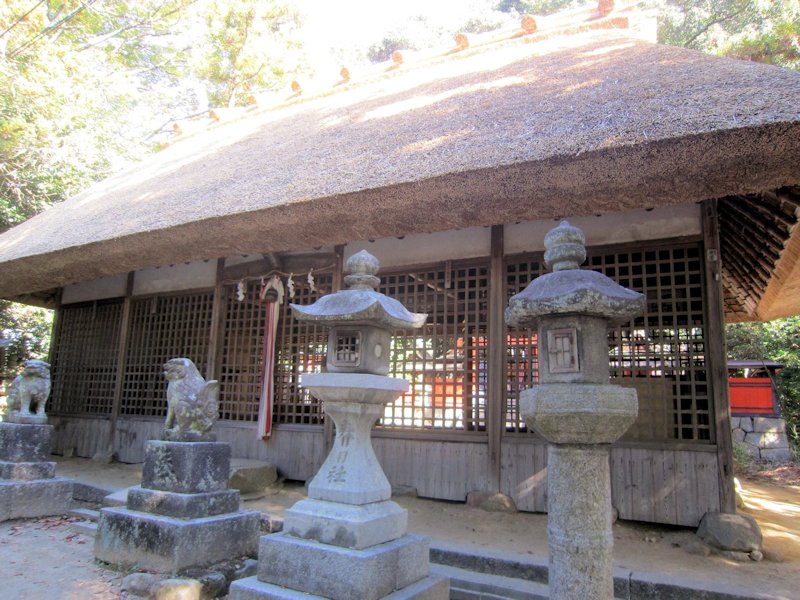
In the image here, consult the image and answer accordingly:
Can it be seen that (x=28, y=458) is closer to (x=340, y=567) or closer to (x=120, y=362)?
(x=120, y=362)

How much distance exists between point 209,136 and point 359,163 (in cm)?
721

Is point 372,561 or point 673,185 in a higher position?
point 673,185

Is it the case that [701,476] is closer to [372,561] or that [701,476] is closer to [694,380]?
[694,380]

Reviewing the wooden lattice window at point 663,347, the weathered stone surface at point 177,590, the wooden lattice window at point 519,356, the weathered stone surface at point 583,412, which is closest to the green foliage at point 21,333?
the weathered stone surface at point 177,590

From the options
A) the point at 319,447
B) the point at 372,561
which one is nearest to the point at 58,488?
the point at 319,447

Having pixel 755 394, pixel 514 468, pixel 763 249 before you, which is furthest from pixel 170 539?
pixel 755 394

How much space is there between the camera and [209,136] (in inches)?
429

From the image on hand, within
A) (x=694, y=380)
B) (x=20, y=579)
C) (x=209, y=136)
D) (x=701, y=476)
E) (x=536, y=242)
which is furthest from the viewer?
(x=209, y=136)

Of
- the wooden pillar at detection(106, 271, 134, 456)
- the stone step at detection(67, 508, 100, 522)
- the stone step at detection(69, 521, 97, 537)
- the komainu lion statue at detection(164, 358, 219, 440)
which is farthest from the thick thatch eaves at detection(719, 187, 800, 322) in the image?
the wooden pillar at detection(106, 271, 134, 456)

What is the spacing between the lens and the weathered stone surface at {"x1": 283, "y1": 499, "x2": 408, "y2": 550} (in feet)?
9.89

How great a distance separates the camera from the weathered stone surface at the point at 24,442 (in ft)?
19.4

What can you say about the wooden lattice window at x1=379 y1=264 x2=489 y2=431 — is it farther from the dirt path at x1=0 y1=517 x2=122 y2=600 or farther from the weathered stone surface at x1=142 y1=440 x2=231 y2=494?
the dirt path at x1=0 y1=517 x2=122 y2=600

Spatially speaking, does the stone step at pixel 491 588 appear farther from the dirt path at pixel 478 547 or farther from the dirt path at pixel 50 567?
the dirt path at pixel 50 567

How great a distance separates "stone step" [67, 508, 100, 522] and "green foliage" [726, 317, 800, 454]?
13.6 m
